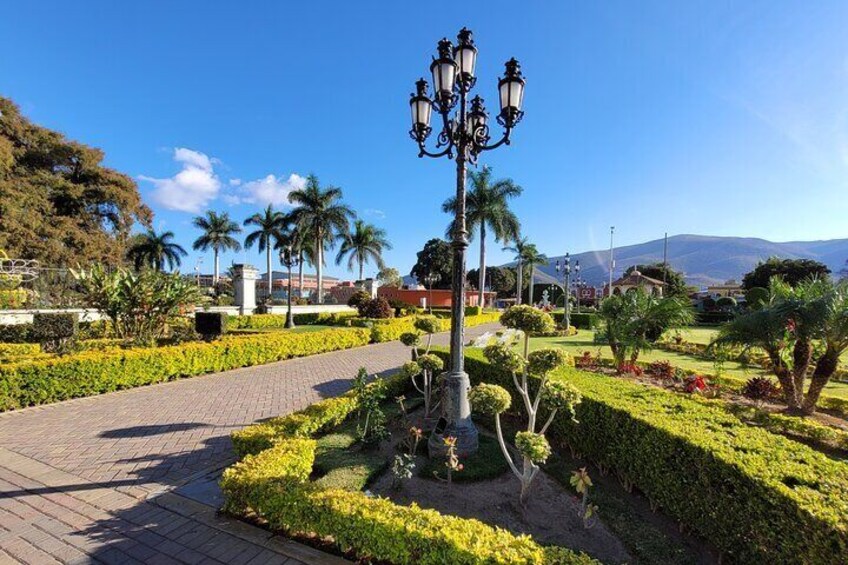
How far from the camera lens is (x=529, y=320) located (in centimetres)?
504

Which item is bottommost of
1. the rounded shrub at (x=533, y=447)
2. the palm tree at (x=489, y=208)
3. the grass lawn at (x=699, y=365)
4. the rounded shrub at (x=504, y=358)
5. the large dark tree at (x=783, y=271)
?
the grass lawn at (x=699, y=365)

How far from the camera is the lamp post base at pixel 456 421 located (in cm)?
577

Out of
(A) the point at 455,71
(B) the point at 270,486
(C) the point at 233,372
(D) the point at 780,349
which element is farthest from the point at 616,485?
(C) the point at 233,372

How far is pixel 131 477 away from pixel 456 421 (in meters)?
4.32

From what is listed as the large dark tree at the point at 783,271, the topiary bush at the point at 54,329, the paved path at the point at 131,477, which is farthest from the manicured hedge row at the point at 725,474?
A: the large dark tree at the point at 783,271

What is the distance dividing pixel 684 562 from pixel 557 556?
5.90 feet

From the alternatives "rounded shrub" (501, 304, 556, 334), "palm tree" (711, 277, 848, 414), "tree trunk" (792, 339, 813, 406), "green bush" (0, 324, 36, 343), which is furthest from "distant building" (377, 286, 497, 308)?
"rounded shrub" (501, 304, 556, 334)

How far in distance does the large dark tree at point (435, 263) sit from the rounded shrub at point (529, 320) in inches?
2331

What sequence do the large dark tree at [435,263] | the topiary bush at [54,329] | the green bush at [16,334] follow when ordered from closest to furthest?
the topiary bush at [54,329] → the green bush at [16,334] → the large dark tree at [435,263]

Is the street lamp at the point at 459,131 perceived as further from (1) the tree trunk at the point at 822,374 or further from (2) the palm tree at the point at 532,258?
(2) the palm tree at the point at 532,258

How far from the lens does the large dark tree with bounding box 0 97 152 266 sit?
25797mm

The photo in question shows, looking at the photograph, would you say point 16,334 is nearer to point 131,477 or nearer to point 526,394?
point 131,477

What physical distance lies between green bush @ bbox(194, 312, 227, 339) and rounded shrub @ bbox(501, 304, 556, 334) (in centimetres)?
1208

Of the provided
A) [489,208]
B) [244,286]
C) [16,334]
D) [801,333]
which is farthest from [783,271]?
[16,334]
